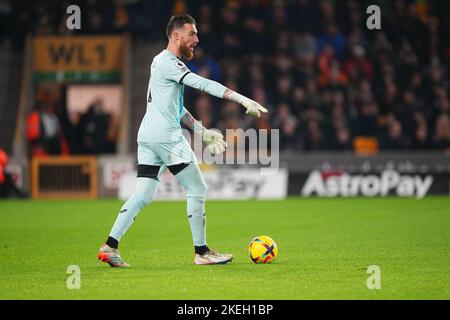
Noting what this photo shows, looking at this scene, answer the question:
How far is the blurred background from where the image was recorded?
2125 cm

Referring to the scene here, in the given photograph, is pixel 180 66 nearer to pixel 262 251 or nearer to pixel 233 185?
pixel 262 251

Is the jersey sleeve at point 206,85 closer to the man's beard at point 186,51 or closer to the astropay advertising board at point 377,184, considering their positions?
the man's beard at point 186,51

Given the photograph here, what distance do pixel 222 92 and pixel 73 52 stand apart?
1544 cm

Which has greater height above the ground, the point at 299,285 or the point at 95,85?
the point at 95,85

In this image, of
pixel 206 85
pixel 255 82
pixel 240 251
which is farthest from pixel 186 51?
pixel 255 82

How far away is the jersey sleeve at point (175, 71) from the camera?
9312 millimetres

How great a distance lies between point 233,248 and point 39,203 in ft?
30.4

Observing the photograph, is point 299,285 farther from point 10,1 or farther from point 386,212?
point 10,1

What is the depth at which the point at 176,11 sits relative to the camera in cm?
2381

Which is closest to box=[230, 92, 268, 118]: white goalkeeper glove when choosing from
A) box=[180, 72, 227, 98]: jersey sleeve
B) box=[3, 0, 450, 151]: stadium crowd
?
box=[180, 72, 227, 98]: jersey sleeve

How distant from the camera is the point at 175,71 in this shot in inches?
368

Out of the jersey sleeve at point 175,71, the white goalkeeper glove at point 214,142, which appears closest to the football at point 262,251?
the white goalkeeper glove at point 214,142

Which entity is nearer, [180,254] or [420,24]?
[180,254]

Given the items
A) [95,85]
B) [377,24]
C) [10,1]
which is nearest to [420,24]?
[377,24]
